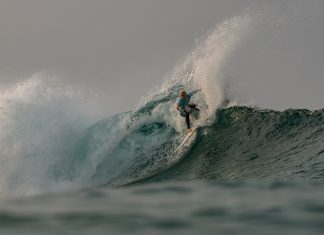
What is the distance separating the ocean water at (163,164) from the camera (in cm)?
546

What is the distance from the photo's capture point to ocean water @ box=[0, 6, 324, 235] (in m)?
5.46

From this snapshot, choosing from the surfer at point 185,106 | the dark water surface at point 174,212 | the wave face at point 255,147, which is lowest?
the dark water surface at point 174,212

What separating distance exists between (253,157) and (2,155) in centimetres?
783

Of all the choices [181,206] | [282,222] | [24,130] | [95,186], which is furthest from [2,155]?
[282,222]

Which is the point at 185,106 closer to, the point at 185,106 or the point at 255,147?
the point at 185,106

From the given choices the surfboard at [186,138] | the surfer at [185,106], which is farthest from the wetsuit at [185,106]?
the surfboard at [186,138]

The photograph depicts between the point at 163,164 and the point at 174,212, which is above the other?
the point at 163,164

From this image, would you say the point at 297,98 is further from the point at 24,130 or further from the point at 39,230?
the point at 39,230

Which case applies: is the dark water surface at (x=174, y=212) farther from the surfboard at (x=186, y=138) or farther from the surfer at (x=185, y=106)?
the surfer at (x=185, y=106)

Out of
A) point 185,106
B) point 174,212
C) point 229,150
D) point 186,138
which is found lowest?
point 174,212

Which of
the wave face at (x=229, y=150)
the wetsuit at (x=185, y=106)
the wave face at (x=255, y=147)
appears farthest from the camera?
the wetsuit at (x=185, y=106)

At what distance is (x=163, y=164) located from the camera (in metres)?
15.5

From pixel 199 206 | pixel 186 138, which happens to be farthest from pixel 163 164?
pixel 199 206

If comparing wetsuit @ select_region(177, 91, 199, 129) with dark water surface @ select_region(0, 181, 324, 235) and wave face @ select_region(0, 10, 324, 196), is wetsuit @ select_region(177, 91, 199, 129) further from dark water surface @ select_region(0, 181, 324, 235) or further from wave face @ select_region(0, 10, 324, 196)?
dark water surface @ select_region(0, 181, 324, 235)
